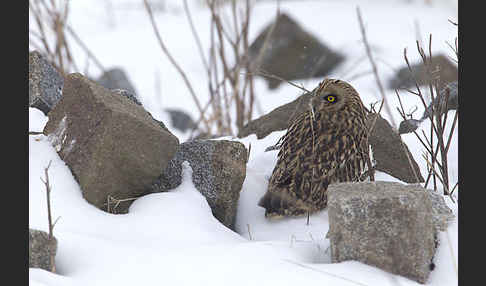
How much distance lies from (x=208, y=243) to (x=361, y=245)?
20.0 inches

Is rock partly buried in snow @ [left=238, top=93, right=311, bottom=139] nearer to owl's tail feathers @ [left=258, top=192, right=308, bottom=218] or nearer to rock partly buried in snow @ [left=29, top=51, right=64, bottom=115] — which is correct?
owl's tail feathers @ [left=258, top=192, right=308, bottom=218]

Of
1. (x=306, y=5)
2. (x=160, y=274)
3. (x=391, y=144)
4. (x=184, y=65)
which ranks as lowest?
(x=160, y=274)

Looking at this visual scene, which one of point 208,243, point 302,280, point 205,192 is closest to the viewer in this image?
point 302,280

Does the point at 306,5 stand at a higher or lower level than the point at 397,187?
higher

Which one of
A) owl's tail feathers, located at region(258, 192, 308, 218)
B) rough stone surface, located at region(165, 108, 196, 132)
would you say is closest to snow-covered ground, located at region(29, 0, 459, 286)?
owl's tail feathers, located at region(258, 192, 308, 218)

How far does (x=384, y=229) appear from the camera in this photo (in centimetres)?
194

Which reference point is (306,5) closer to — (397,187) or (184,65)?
(184,65)

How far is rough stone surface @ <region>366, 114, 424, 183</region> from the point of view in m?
2.84

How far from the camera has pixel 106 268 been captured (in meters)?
1.93

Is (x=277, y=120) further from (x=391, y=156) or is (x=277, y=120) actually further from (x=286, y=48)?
(x=286, y=48)

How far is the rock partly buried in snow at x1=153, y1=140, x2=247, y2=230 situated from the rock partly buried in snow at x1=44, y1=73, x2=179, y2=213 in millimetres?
174

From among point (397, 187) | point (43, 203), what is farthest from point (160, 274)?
point (397, 187)

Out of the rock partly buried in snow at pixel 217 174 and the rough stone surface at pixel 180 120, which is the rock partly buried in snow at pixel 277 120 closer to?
the rock partly buried in snow at pixel 217 174

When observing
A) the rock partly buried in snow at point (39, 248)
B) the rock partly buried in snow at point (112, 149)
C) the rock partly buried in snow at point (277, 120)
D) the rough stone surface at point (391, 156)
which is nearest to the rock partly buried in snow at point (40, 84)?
the rock partly buried in snow at point (112, 149)
